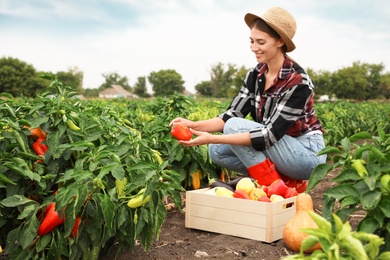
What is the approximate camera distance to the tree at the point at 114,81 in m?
108

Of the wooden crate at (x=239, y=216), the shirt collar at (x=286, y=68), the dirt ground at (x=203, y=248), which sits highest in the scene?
the shirt collar at (x=286, y=68)

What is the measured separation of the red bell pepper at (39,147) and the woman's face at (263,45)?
1896mm

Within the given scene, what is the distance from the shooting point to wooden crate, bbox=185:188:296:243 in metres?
3.51

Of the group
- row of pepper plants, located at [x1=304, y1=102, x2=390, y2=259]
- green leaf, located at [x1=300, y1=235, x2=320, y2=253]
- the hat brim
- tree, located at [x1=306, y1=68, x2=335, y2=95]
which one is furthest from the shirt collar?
tree, located at [x1=306, y1=68, x2=335, y2=95]

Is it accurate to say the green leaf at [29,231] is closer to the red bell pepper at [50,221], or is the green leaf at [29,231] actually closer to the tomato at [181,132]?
the red bell pepper at [50,221]

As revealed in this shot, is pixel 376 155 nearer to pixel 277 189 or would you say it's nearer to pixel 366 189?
pixel 366 189

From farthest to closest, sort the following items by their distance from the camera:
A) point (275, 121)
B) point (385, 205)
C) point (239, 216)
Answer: point (275, 121) < point (239, 216) < point (385, 205)

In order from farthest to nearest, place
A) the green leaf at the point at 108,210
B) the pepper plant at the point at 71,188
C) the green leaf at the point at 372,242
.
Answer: the pepper plant at the point at 71,188
the green leaf at the point at 108,210
the green leaf at the point at 372,242

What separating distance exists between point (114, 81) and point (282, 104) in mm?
107588

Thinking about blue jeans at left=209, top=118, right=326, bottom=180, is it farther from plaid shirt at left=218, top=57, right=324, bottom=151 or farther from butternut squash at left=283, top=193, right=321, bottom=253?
butternut squash at left=283, top=193, right=321, bottom=253

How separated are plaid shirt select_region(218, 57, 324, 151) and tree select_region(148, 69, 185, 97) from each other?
87460 mm

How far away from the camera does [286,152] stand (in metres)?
4.22

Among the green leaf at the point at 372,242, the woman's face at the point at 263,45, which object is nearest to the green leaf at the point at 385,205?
the green leaf at the point at 372,242

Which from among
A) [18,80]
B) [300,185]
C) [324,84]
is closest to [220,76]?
[324,84]
